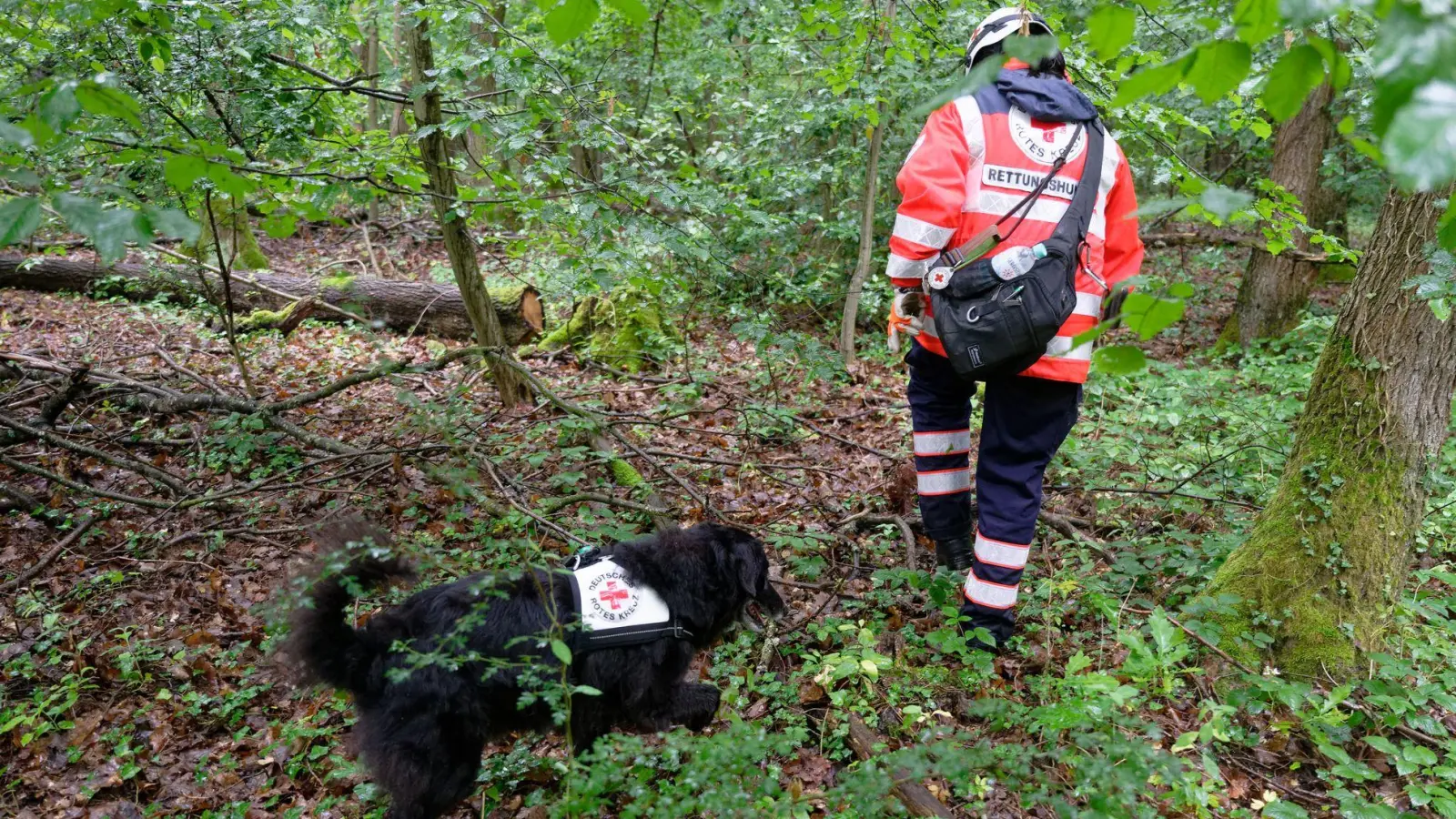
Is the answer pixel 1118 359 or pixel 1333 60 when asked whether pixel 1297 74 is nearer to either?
pixel 1333 60

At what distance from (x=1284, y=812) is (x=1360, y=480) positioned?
1518 mm

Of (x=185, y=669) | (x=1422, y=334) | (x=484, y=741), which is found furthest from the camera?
(x=185, y=669)

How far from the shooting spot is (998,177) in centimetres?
319

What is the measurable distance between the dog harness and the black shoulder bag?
5.06 ft

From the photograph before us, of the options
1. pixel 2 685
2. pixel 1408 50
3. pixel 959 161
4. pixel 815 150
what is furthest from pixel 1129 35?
pixel 815 150

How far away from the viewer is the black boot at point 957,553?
3.93m

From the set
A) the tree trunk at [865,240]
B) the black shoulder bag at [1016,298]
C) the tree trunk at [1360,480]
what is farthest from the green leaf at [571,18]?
the tree trunk at [865,240]

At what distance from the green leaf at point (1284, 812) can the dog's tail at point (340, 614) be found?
2.87 metres

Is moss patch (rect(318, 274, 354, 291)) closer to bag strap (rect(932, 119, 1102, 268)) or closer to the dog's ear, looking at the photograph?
the dog's ear

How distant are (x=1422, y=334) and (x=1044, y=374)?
1.46 m

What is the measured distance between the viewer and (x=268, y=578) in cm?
439

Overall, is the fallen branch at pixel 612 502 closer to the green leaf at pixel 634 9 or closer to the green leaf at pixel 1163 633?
the green leaf at pixel 1163 633

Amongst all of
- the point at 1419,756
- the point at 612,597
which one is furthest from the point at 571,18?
the point at 1419,756

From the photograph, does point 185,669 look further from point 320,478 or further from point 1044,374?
point 1044,374
